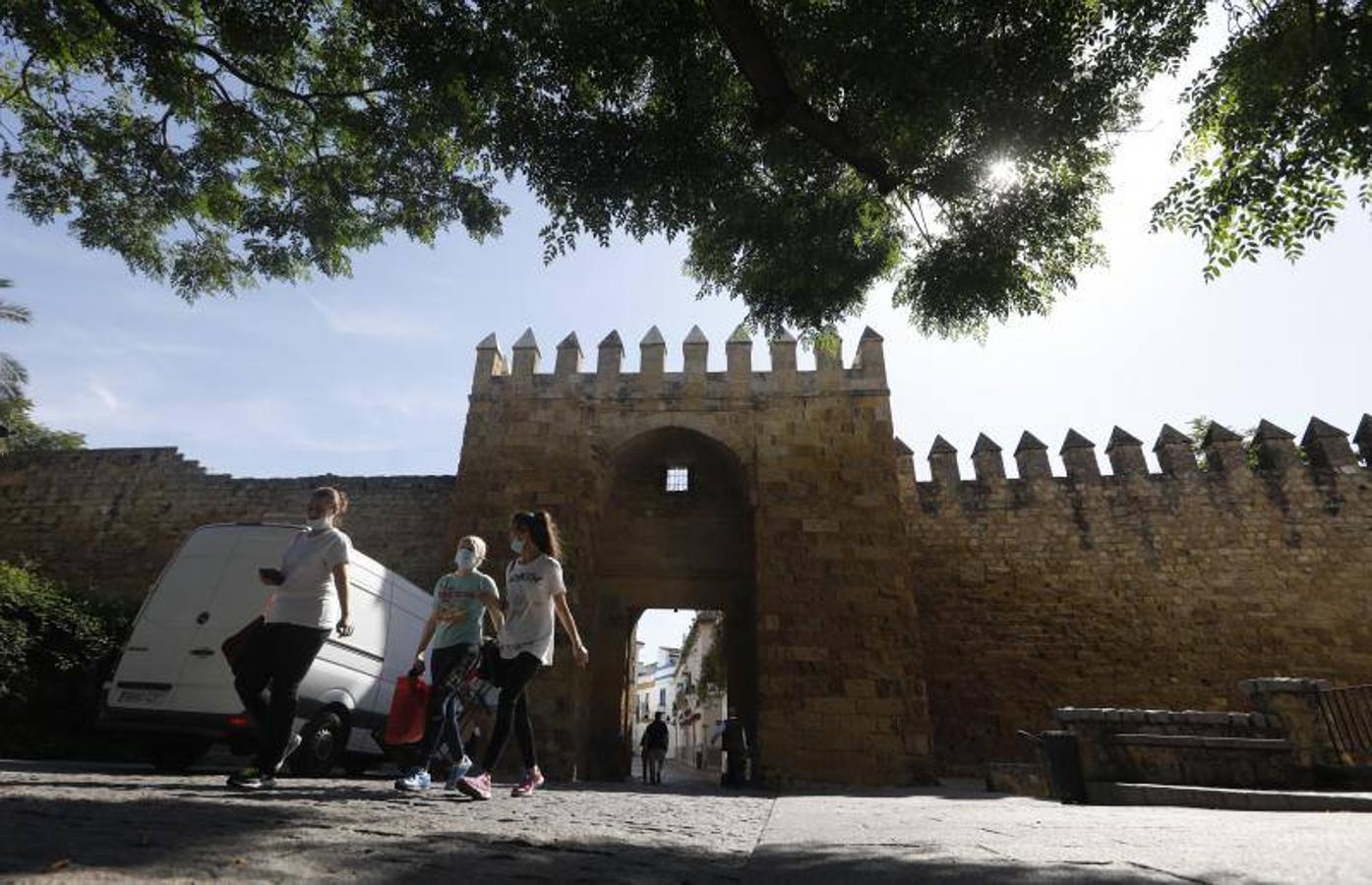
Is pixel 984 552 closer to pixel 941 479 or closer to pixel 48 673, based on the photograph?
pixel 941 479

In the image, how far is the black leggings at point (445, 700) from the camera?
456 cm

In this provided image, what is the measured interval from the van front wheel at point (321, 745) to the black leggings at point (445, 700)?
79.0 inches

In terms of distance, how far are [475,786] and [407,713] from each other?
123 centimetres

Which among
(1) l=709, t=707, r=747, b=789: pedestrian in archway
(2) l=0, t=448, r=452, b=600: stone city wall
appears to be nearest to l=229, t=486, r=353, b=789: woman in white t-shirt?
(1) l=709, t=707, r=747, b=789: pedestrian in archway

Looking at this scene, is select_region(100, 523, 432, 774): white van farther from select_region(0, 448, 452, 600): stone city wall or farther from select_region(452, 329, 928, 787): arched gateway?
select_region(0, 448, 452, 600): stone city wall

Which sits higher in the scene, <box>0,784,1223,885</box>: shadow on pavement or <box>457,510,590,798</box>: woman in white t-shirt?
<box>457,510,590,798</box>: woman in white t-shirt

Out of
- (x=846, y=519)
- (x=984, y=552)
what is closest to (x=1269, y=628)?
(x=984, y=552)

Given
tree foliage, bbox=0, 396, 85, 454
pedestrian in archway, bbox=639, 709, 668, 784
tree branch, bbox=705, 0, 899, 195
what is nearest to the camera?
tree branch, bbox=705, 0, 899, 195

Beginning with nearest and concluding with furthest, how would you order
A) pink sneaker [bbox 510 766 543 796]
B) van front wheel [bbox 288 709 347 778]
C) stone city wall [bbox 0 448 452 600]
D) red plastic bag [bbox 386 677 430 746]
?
pink sneaker [bbox 510 766 543 796]
red plastic bag [bbox 386 677 430 746]
van front wheel [bbox 288 709 347 778]
stone city wall [bbox 0 448 452 600]

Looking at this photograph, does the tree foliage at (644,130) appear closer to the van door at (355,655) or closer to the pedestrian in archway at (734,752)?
the van door at (355,655)

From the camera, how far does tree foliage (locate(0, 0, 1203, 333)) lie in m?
6.48

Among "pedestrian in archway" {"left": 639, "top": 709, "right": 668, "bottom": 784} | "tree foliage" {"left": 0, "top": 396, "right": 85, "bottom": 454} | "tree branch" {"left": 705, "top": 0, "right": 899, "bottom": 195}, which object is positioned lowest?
"pedestrian in archway" {"left": 639, "top": 709, "right": 668, "bottom": 784}

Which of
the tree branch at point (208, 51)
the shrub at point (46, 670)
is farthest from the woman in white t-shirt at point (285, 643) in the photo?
the tree branch at point (208, 51)

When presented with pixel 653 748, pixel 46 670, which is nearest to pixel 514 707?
pixel 46 670
